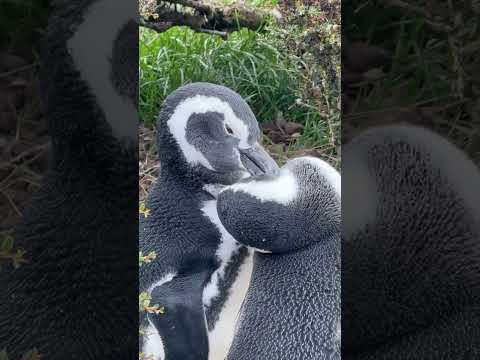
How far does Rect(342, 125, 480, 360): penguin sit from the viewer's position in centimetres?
89

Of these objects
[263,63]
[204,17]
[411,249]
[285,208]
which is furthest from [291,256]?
[204,17]

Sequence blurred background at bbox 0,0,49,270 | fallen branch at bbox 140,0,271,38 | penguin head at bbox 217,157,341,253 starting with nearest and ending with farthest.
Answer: blurred background at bbox 0,0,49,270
penguin head at bbox 217,157,341,253
fallen branch at bbox 140,0,271,38

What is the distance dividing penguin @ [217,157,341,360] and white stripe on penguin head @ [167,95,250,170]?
9 centimetres

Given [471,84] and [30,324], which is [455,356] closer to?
[471,84]

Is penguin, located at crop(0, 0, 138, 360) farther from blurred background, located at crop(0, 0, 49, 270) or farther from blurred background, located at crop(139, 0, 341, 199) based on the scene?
blurred background, located at crop(139, 0, 341, 199)

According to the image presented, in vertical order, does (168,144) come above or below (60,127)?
below

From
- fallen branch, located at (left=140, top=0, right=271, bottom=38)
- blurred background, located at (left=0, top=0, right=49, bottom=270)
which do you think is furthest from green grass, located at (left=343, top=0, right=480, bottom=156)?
blurred background, located at (left=0, top=0, right=49, bottom=270)

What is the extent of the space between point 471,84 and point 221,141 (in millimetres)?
447

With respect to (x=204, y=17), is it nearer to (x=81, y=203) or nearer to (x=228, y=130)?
(x=228, y=130)

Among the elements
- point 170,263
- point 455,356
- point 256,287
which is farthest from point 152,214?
point 455,356

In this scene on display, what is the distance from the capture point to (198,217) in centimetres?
114

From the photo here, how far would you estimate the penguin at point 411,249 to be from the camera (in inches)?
35.2

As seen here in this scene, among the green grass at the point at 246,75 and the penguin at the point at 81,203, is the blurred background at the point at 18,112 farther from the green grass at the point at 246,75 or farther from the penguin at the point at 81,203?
the green grass at the point at 246,75

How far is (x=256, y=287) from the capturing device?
1123 millimetres
